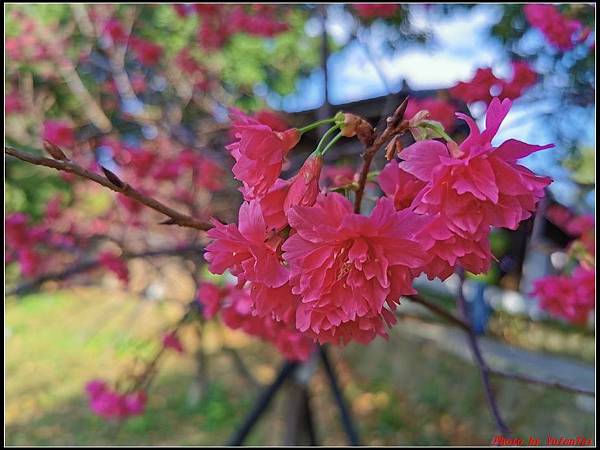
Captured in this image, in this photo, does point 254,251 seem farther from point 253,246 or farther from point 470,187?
point 470,187

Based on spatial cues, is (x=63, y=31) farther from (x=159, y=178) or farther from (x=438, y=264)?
(x=438, y=264)

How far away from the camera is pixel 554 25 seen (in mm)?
1879

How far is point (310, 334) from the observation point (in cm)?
73

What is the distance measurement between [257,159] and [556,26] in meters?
1.59

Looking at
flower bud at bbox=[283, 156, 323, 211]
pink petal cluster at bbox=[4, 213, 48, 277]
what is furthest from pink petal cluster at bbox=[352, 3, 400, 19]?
flower bud at bbox=[283, 156, 323, 211]

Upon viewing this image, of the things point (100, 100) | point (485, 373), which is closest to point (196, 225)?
point (485, 373)

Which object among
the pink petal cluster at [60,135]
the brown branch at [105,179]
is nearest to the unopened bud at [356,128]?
the brown branch at [105,179]

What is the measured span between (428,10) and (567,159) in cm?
103

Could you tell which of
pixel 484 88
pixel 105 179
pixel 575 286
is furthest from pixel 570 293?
pixel 105 179

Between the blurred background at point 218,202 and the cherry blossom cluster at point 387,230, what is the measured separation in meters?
1.01

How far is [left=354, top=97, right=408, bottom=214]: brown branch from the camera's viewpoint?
0.67 metres

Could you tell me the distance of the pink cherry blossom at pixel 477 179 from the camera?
2.02 feet

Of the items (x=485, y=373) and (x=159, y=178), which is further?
(x=159, y=178)

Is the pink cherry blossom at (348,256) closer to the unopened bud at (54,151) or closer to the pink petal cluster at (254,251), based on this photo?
the pink petal cluster at (254,251)
